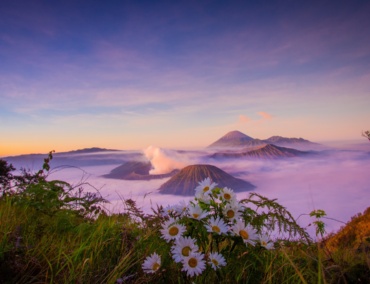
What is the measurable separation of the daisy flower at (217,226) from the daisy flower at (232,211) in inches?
4.7

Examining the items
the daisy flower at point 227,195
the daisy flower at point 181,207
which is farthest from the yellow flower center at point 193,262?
the daisy flower at point 227,195

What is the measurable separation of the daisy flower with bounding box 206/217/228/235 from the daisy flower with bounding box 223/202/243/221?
0.39 feet

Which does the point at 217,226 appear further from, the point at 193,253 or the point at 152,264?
the point at 152,264

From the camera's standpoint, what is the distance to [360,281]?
2195 mm

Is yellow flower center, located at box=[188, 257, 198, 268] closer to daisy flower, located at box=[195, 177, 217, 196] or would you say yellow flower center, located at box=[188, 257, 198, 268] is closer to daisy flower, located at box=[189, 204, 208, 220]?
daisy flower, located at box=[189, 204, 208, 220]

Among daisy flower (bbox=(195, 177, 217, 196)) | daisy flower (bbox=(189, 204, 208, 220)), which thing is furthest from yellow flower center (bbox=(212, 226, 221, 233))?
daisy flower (bbox=(195, 177, 217, 196))

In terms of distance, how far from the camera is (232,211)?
2.41 m

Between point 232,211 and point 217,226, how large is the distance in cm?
23

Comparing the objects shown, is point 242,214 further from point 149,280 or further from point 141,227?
point 141,227

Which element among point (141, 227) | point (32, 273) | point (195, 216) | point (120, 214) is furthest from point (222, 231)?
point (120, 214)

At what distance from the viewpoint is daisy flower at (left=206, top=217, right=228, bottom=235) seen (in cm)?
219

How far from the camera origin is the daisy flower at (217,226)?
2.19m

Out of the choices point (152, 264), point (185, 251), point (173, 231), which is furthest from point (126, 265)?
point (185, 251)

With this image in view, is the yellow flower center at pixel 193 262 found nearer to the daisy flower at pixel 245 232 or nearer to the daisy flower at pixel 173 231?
the daisy flower at pixel 173 231
